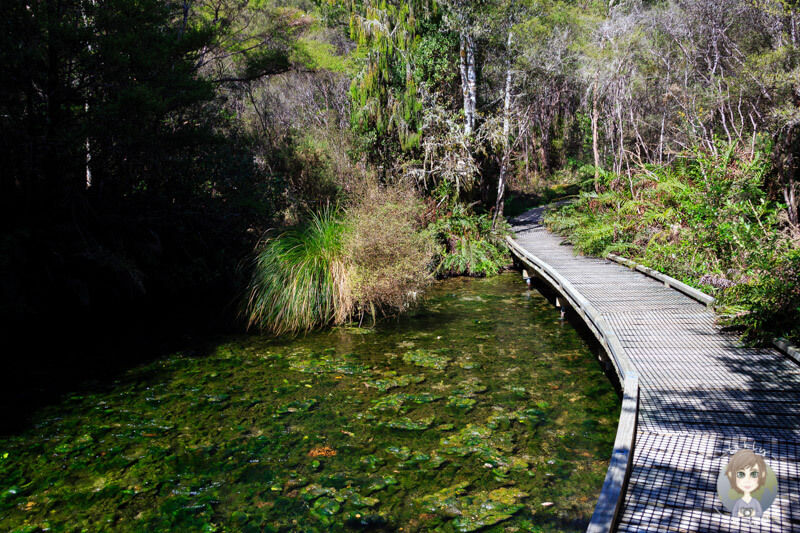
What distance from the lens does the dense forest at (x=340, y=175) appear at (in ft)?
24.3

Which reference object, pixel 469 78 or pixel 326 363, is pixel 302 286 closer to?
pixel 326 363

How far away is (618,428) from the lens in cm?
373

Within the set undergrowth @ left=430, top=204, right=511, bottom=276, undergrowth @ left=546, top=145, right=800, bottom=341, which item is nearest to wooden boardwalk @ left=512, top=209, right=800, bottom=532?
undergrowth @ left=546, top=145, right=800, bottom=341

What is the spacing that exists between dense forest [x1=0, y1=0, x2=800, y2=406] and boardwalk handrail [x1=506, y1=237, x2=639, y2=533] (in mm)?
1537

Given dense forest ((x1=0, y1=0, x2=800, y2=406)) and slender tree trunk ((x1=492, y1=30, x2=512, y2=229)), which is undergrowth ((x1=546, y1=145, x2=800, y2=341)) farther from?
slender tree trunk ((x1=492, y1=30, x2=512, y2=229))

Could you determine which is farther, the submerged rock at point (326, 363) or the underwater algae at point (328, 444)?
the submerged rock at point (326, 363)

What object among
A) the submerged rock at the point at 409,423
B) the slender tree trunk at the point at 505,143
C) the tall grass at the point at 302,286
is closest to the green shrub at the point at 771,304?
the submerged rock at the point at 409,423

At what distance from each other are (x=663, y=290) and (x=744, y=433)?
4715 millimetres

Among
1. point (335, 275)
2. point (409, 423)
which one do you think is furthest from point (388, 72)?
point (409, 423)

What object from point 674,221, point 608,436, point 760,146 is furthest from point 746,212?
point 608,436

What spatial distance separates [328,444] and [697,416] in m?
3.20

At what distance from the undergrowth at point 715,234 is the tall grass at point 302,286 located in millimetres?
5587

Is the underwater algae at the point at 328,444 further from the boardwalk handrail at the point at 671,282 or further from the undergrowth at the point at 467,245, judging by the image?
the undergrowth at the point at 467,245

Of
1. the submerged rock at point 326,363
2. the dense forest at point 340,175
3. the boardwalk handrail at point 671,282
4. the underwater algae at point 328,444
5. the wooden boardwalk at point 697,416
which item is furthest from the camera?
the dense forest at point 340,175
